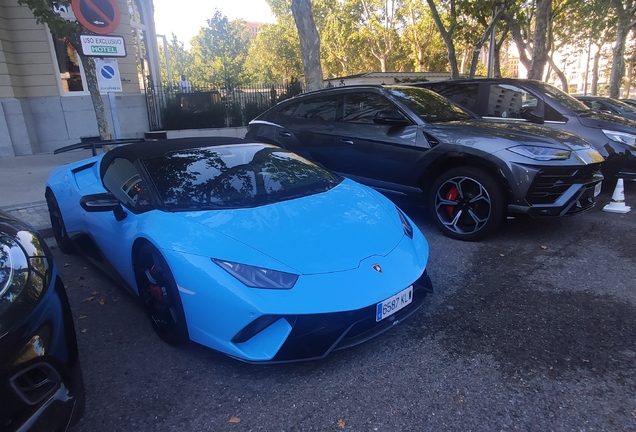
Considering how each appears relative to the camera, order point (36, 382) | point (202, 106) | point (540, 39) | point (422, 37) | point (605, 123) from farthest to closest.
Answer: point (422, 37) < point (540, 39) < point (202, 106) < point (605, 123) < point (36, 382)

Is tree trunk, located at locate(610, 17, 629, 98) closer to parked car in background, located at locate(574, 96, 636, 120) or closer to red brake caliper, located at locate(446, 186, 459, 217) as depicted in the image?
parked car in background, located at locate(574, 96, 636, 120)

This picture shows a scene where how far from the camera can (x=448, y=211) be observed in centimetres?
449

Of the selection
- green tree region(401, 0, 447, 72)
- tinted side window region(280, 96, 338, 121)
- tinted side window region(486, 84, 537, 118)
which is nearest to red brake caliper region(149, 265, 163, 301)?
tinted side window region(280, 96, 338, 121)

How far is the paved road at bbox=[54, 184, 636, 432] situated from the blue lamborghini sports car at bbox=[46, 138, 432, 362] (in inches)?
8.7

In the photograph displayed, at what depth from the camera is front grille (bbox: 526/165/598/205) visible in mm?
3848

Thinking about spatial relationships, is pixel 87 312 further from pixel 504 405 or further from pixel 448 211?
pixel 448 211

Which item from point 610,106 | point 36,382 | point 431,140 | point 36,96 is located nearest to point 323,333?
point 36,382

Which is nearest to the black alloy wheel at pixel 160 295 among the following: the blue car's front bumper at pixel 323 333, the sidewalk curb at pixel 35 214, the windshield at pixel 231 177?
the windshield at pixel 231 177

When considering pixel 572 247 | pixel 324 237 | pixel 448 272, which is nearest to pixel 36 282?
pixel 324 237

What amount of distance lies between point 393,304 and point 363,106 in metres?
3.30

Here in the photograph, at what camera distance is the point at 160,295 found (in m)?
2.63

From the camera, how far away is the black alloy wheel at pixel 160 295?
8.04 feet

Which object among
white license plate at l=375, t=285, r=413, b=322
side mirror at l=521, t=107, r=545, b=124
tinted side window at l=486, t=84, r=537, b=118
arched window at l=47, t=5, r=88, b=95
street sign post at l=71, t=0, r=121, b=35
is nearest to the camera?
white license plate at l=375, t=285, r=413, b=322

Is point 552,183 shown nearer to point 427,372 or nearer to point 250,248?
Answer: point 427,372
